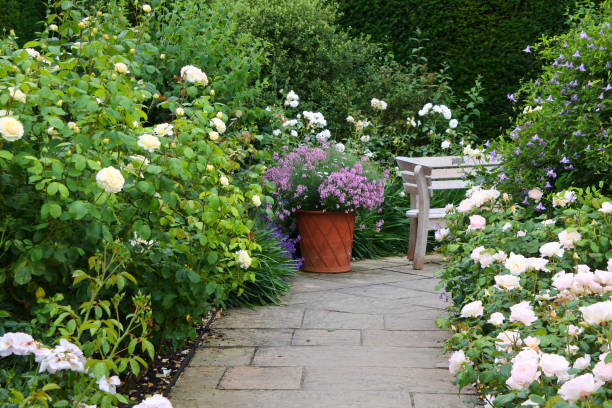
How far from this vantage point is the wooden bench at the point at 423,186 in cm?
586

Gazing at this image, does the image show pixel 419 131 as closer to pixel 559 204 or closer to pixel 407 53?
pixel 407 53

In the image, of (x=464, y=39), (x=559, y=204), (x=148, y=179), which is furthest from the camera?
(x=464, y=39)

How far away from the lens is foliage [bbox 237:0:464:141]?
7.73m

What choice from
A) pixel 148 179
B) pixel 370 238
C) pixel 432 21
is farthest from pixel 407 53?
pixel 148 179

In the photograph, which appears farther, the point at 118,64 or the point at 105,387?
the point at 118,64

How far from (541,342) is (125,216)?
165 centimetres

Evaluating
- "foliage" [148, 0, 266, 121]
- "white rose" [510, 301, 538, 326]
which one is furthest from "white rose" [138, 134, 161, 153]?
"foliage" [148, 0, 266, 121]

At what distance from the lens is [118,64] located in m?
2.99

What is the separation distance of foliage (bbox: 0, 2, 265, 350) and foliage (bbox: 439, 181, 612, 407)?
3.90ft

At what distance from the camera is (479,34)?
28.0 feet

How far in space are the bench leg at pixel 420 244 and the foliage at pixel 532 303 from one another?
2.03 metres

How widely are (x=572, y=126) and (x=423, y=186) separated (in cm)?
234

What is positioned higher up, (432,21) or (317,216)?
(432,21)

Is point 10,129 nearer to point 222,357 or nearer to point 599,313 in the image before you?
point 222,357
